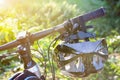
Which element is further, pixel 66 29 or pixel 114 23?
pixel 114 23

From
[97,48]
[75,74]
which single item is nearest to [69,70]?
[75,74]

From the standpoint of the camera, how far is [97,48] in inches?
79.7

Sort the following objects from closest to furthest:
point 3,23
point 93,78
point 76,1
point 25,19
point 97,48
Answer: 1. point 97,48
2. point 93,78
3. point 3,23
4. point 25,19
5. point 76,1

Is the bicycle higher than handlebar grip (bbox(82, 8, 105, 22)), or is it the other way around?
handlebar grip (bbox(82, 8, 105, 22))

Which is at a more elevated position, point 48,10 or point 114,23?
point 48,10

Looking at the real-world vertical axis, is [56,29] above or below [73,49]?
above

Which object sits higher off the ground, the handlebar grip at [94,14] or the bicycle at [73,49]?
the handlebar grip at [94,14]

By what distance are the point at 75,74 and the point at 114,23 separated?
12.0 m

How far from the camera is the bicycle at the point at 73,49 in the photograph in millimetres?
2020

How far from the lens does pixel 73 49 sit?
2010 mm

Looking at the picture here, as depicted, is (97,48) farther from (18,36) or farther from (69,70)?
(18,36)

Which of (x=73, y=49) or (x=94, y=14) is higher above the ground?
(x=94, y=14)

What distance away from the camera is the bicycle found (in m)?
2.02

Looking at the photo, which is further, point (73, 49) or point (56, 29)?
point (56, 29)
